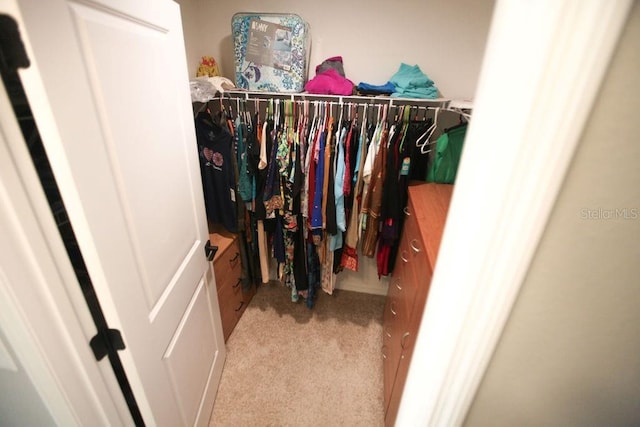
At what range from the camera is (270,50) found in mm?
1534

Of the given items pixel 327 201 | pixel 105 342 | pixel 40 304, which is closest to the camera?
pixel 40 304

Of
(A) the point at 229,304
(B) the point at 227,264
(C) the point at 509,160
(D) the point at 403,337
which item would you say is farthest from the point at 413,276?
(A) the point at 229,304

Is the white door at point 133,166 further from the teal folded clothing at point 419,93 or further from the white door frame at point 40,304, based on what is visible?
the teal folded clothing at point 419,93

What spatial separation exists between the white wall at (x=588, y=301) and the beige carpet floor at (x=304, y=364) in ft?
3.84

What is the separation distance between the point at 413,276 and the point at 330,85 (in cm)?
111

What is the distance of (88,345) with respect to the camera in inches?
26.2

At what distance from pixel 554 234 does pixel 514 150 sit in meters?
0.16

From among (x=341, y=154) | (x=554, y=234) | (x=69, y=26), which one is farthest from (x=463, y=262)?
(x=341, y=154)

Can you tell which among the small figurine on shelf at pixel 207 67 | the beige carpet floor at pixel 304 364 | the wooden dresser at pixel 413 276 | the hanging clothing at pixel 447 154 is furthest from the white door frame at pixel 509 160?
the small figurine on shelf at pixel 207 67

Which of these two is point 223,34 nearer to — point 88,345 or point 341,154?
point 341,154

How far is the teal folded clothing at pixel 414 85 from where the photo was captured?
59.3 inches

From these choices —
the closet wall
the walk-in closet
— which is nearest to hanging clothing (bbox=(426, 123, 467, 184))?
the walk-in closet

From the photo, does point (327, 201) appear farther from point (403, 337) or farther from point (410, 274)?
point (403, 337)

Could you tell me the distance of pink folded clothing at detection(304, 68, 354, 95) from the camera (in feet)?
5.03
